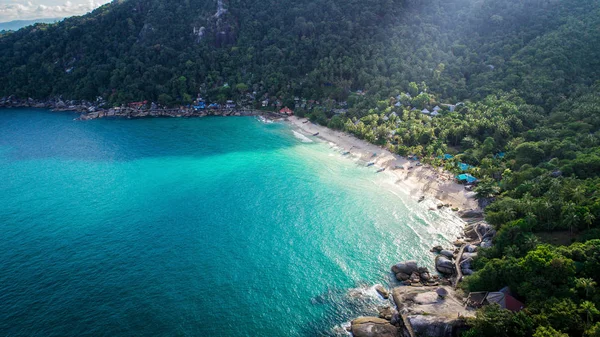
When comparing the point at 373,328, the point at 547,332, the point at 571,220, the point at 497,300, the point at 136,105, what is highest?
the point at 136,105

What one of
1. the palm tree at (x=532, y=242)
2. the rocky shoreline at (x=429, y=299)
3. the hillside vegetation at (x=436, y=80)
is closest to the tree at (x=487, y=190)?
the hillside vegetation at (x=436, y=80)

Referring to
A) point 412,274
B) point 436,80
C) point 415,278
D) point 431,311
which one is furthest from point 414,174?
point 436,80

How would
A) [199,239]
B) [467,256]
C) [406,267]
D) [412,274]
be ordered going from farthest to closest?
[199,239]
[467,256]
[406,267]
[412,274]

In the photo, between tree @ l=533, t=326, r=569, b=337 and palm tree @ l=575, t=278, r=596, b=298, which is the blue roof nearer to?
palm tree @ l=575, t=278, r=596, b=298

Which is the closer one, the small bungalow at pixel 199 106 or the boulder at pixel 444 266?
the boulder at pixel 444 266

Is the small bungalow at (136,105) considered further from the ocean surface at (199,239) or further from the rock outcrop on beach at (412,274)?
the rock outcrop on beach at (412,274)

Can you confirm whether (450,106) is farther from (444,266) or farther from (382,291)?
(382,291)

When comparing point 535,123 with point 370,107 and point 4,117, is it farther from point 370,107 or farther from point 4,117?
point 4,117

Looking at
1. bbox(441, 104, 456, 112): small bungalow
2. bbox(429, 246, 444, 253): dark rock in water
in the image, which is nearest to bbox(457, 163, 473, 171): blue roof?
bbox(429, 246, 444, 253): dark rock in water
